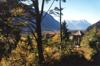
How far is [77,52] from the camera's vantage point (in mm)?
34344

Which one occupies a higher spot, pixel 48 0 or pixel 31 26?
pixel 48 0

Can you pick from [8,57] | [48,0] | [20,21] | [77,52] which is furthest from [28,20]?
[77,52]

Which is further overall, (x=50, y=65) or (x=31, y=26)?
(x=50, y=65)

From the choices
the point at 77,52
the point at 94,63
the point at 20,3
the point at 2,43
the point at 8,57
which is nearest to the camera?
the point at 20,3

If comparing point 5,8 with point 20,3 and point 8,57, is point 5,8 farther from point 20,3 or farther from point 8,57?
point 8,57

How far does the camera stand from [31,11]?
26.0 metres

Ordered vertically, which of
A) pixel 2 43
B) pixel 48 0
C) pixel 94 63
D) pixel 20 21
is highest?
pixel 48 0

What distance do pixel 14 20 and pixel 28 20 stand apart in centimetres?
120

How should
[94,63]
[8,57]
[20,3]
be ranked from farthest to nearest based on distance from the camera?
[94,63]
[8,57]
[20,3]

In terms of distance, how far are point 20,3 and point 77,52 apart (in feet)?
37.9

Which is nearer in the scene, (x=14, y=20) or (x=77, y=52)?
(x=14, y=20)

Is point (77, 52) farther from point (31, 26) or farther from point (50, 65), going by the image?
point (31, 26)

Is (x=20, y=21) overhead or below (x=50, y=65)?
overhead

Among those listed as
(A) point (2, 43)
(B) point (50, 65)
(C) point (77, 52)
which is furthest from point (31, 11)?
(C) point (77, 52)
